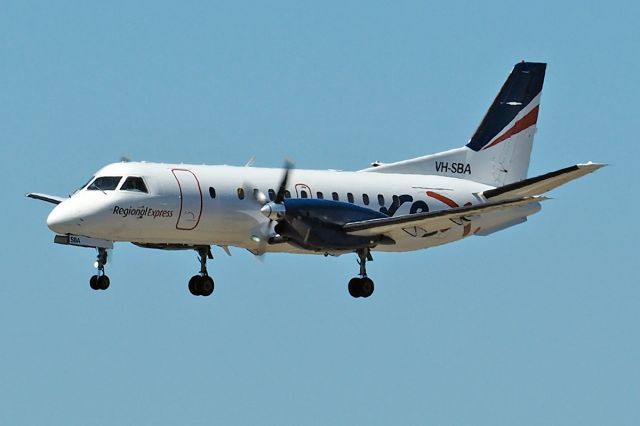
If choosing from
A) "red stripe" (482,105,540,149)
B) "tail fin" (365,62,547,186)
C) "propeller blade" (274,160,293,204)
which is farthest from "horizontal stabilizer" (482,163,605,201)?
"propeller blade" (274,160,293,204)

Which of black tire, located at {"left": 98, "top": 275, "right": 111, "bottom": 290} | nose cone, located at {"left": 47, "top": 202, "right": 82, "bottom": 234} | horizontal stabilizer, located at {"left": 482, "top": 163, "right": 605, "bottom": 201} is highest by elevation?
horizontal stabilizer, located at {"left": 482, "top": 163, "right": 605, "bottom": 201}

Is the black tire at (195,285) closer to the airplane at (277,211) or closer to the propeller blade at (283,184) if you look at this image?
the airplane at (277,211)

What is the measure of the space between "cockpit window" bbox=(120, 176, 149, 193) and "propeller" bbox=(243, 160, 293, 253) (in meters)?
2.71

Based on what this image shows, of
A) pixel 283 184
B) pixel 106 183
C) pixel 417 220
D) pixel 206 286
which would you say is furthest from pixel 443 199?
pixel 106 183

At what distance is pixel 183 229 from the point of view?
37.1m

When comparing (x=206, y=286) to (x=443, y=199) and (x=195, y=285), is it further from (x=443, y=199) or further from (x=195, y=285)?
(x=443, y=199)

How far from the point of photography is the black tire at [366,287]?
3900 cm

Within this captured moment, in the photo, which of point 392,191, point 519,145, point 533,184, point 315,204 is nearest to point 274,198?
point 315,204

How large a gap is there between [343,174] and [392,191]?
149 cm

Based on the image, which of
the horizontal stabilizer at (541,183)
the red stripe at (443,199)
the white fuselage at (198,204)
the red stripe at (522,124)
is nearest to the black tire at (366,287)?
the white fuselage at (198,204)

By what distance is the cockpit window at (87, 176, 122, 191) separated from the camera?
3706cm

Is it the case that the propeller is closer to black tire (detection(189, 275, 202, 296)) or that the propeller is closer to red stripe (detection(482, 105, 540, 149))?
black tire (detection(189, 275, 202, 296))

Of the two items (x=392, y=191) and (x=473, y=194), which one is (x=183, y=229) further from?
(x=473, y=194)

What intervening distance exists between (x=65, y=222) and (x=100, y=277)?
6.43 feet
